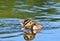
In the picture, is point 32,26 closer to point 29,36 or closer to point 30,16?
point 29,36

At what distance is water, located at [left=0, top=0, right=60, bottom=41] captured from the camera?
1337cm

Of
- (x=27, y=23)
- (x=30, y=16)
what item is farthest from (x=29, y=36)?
(x=30, y=16)

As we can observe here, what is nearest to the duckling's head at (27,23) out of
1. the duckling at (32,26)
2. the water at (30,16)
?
the duckling at (32,26)

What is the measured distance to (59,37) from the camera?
1305 centimetres

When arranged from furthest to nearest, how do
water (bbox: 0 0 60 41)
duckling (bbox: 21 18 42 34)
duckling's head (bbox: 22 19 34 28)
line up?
duckling (bbox: 21 18 42 34)
duckling's head (bbox: 22 19 34 28)
water (bbox: 0 0 60 41)

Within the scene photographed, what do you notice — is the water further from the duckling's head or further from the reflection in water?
the duckling's head

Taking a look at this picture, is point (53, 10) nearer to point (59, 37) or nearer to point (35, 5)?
point (35, 5)

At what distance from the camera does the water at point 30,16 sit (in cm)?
1337

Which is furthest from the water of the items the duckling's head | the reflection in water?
the duckling's head

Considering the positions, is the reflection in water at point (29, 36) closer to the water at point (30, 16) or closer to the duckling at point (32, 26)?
the water at point (30, 16)

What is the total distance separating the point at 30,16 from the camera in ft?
56.5

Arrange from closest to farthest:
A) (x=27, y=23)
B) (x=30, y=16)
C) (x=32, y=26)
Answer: (x=27, y=23) < (x=32, y=26) < (x=30, y=16)

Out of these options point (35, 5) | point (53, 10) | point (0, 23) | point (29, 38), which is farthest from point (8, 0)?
point (29, 38)

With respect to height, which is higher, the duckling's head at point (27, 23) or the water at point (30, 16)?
the duckling's head at point (27, 23)
